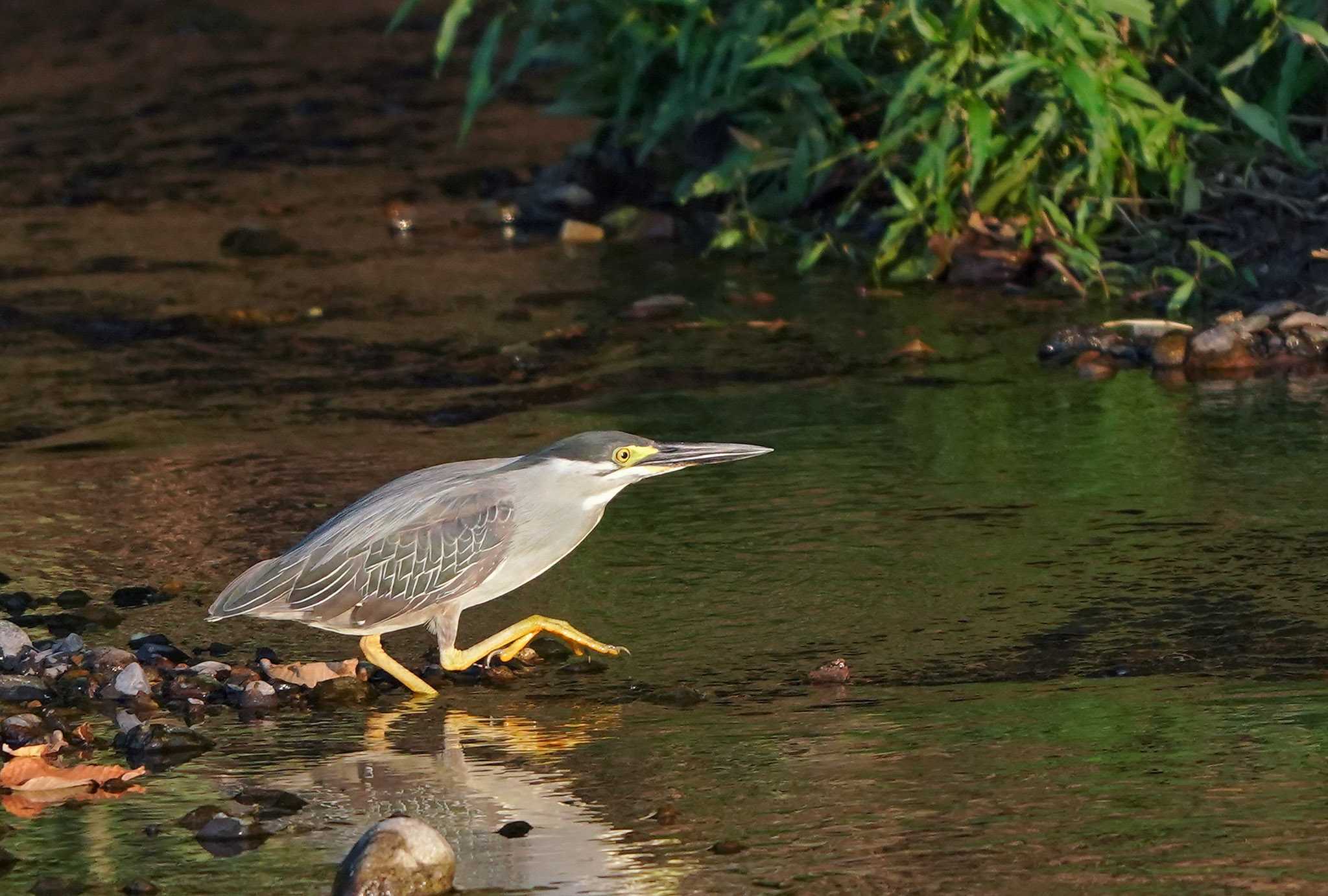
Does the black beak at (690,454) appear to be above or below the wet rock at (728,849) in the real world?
above

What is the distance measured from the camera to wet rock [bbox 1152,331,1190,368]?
7223mm

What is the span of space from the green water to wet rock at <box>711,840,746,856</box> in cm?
3

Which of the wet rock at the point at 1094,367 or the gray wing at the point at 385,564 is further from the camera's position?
the wet rock at the point at 1094,367

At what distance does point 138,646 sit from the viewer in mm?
5133

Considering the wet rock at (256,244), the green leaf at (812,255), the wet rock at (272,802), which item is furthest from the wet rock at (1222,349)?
the wet rock at (256,244)

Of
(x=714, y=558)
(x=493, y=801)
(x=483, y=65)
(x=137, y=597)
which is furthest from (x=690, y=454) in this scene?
(x=483, y=65)

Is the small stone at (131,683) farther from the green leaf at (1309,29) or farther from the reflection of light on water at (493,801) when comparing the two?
the green leaf at (1309,29)

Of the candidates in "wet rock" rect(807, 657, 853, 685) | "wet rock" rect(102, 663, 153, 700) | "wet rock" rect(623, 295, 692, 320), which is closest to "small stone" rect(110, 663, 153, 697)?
"wet rock" rect(102, 663, 153, 700)

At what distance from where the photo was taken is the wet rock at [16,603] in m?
5.47

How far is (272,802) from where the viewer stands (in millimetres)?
4133

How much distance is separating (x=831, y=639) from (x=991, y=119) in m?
3.36

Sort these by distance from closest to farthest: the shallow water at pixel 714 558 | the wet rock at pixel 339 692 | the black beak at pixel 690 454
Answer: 1. the shallow water at pixel 714 558
2. the wet rock at pixel 339 692
3. the black beak at pixel 690 454

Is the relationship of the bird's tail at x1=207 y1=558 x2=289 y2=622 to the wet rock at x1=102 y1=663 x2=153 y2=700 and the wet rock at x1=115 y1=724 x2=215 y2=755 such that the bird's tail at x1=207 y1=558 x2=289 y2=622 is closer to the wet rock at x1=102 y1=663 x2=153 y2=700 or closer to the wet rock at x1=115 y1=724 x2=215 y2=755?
the wet rock at x1=102 y1=663 x2=153 y2=700

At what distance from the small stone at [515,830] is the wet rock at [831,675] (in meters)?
1.00
